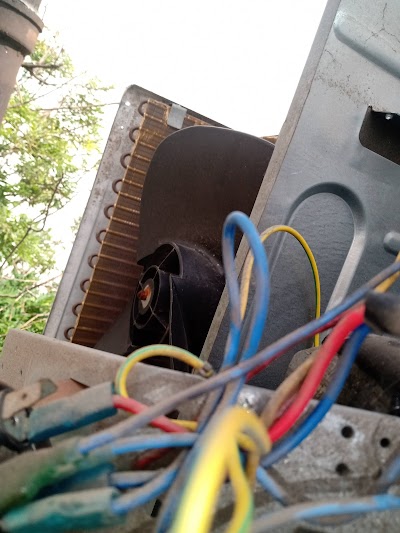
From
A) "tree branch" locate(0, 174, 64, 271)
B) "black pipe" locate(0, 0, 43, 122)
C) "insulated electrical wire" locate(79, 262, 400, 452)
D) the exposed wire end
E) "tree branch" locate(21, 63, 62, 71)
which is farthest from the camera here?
"tree branch" locate(21, 63, 62, 71)

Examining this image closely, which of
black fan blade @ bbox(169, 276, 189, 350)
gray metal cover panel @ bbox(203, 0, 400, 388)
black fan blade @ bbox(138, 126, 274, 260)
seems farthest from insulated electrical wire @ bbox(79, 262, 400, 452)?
black fan blade @ bbox(138, 126, 274, 260)

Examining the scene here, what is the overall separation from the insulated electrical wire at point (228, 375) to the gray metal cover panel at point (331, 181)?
0.32 metres

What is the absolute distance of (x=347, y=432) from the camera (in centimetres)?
45

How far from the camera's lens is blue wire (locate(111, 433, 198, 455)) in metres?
0.36

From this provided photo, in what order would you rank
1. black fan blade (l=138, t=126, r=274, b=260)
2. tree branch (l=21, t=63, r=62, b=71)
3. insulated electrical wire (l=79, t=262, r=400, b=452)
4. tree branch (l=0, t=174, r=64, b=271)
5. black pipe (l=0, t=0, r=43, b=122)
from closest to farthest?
insulated electrical wire (l=79, t=262, r=400, b=452) → black fan blade (l=138, t=126, r=274, b=260) → black pipe (l=0, t=0, r=43, b=122) → tree branch (l=0, t=174, r=64, b=271) → tree branch (l=21, t=63, r=62, b=71)

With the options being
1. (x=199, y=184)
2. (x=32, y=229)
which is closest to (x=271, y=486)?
(x=199, y=184)

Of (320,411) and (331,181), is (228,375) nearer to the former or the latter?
(320,411)

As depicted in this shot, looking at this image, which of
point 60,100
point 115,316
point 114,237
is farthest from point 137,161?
point 60,100

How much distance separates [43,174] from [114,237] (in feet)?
11.6

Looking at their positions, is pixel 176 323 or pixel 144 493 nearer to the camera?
pixel 144 493

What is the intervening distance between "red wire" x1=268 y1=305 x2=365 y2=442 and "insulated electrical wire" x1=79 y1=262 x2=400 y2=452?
2cm

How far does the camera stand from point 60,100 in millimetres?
4812

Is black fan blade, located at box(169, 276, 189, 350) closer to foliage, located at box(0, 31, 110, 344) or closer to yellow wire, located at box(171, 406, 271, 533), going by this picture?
yellow wire, located at box(171, 406, 271, 533)

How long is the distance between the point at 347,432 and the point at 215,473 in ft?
0.70
